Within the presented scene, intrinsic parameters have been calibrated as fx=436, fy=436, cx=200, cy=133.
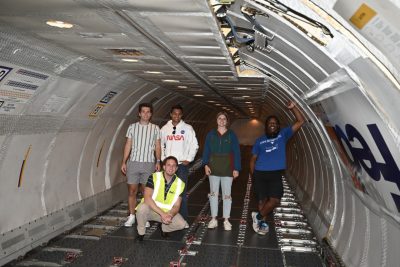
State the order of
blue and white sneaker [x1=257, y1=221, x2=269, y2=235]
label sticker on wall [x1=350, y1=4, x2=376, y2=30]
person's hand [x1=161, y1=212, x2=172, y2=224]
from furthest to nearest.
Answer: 1. blue and white sneaker [x1=257, y1=221, x2=269, y2=235]
2. person's hand [x1=161, y1=212, x2=172, y2=224]
3. label sticker on wall [x1=350, y1=4, x2=376, y2=30]

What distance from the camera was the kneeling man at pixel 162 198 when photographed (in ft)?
21.8

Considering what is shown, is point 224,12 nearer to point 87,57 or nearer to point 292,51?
point 292,51

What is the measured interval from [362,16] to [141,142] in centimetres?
578

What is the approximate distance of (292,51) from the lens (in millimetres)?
4355

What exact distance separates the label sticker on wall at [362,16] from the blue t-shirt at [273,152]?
4832mm

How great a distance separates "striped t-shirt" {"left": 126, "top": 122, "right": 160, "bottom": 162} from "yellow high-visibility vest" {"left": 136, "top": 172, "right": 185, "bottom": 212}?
38.3 inches

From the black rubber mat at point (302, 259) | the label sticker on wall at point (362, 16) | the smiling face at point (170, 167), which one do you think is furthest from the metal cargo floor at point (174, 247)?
the label sticker on wall at point (362, 16)

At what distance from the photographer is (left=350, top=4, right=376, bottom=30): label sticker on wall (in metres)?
2.16

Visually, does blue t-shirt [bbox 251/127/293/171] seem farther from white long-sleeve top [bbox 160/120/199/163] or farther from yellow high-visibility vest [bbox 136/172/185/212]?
yellow high-visibility vest [bbox 136/172/185/212]

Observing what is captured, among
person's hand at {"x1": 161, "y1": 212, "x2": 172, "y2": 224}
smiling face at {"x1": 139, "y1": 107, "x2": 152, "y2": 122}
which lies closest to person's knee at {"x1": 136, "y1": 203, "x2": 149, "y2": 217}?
person's hand at {"x1": 161, "y1": 212, "x2": 172, "y2": 224}

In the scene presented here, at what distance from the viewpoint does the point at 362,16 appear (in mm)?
2252

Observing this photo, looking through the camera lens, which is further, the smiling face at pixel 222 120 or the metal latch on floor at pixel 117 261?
the smiling face at pixel 222 120

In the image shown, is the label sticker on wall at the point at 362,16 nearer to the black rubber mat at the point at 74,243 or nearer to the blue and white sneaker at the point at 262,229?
the black rubber mat at the point at 74,243

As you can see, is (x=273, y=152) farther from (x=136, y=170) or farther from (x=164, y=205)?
(x=136, y=170)
